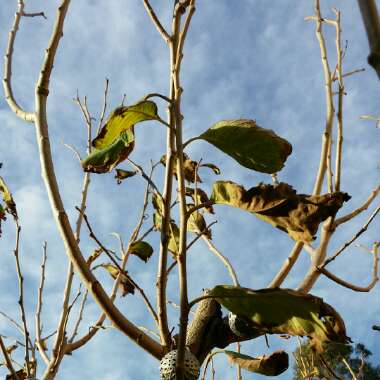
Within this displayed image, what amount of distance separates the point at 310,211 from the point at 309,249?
750 millimetres

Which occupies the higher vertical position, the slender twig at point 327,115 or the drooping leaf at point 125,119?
the slender twig at point 327,115

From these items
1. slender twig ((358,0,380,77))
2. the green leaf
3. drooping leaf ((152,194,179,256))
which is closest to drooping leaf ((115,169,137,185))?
drooping leaf ((152,194,179,256))

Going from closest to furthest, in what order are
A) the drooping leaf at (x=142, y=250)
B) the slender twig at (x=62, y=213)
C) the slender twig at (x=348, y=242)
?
the slender twig at (x=62, y=213) < the slender twig at (x=348, y=242) < the drooping leaf at (x=142, y=250)

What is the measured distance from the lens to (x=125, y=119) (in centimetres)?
132

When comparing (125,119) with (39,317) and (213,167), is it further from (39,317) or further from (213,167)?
(39,317)

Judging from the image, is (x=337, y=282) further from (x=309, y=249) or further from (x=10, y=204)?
(x=10, y=204)

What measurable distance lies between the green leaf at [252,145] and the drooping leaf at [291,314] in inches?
12.7

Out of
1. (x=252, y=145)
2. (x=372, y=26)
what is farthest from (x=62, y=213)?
(x=372, y=26)

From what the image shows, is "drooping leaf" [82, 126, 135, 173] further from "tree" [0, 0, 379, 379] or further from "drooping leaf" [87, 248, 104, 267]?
"drooping leaf" [87, 248, 104, 267]

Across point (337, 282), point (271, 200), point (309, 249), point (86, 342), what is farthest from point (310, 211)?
point (86, 342)

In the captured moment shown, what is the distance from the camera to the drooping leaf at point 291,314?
113cm

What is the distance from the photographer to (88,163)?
1.32 metres

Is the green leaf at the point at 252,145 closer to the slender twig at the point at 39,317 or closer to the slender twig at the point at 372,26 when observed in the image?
the slender twig at the point at 372,26

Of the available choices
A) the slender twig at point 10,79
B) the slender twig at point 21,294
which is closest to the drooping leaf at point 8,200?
the slender twig at point 21,294
